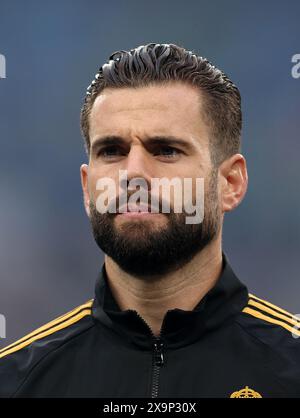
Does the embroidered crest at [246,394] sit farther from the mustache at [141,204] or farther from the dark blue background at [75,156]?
the dark blue background at [75,156]

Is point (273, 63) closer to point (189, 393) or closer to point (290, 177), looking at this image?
point (290, 177)

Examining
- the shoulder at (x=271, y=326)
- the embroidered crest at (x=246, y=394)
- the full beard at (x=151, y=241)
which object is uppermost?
the full beard at (x=151, y=241)

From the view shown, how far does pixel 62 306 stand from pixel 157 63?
502 centimetres

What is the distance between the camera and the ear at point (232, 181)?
2938 mm

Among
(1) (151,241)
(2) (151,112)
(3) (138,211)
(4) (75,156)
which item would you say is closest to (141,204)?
(3) (138,211)

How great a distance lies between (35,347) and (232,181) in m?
1.09

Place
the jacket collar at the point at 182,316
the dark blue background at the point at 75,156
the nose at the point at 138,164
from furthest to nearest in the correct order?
the dark blue background at the point at 75,156, the jacket collar at the point at 182,316, the nose at the point at 138,164

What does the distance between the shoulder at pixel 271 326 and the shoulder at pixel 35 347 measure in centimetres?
66

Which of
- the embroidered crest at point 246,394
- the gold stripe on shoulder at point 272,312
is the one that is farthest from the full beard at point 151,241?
the embroidered crest at point 246,394

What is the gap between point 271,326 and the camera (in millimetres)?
2857

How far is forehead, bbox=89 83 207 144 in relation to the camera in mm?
2688

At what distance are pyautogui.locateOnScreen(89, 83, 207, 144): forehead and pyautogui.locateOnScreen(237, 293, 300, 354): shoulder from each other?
0.76 metres

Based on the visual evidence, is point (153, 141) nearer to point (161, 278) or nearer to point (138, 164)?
point (138, 164)
